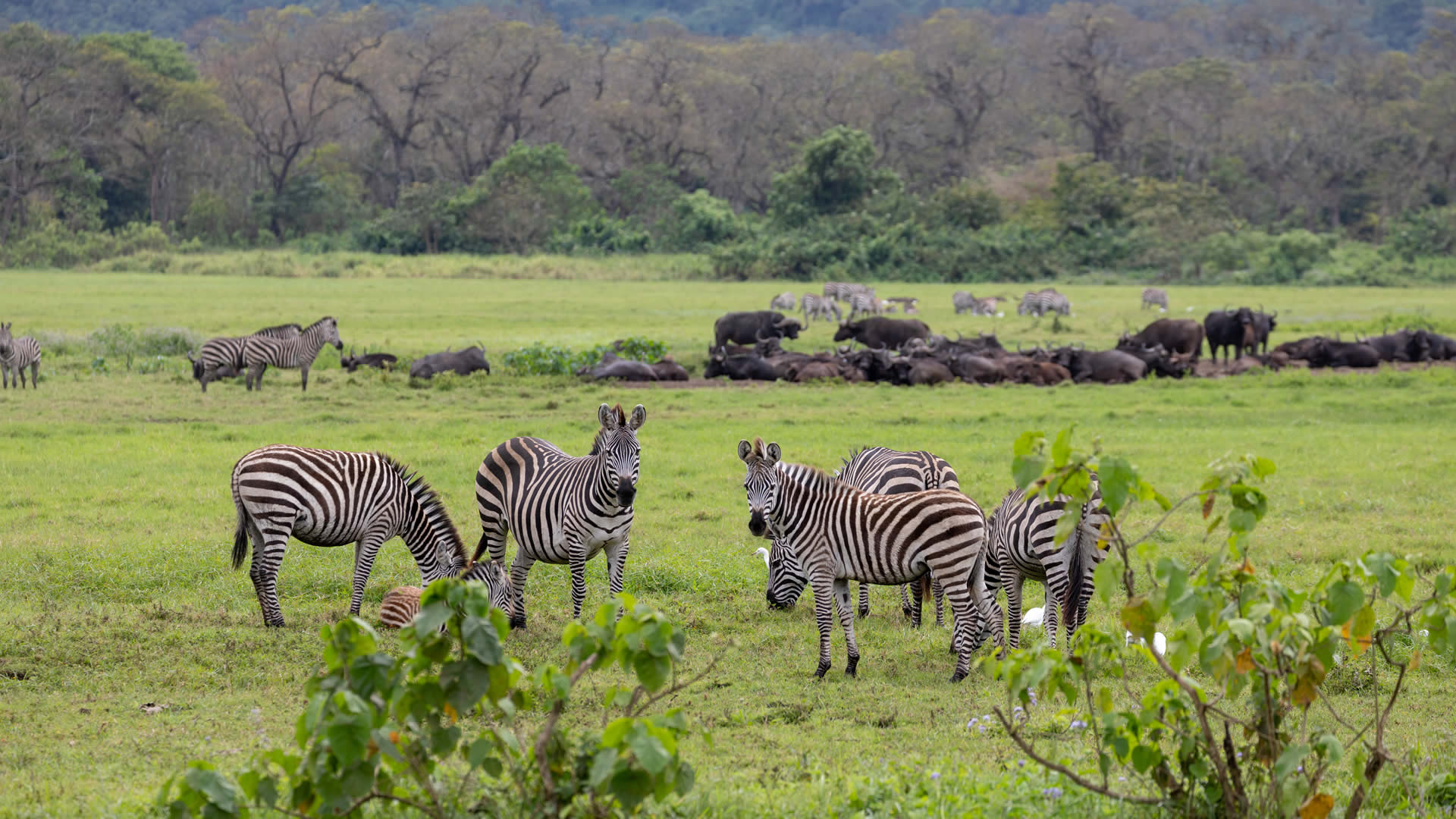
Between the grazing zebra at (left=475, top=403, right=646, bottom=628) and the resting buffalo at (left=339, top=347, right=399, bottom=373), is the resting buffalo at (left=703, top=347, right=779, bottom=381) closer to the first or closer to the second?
the resting buffalo at (left=339, top=347, right=399, bottom=373)

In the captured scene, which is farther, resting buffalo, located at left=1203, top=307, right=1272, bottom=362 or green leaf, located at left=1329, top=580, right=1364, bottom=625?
resting buffalo, located at left=1203, top=307, right=1272, bottom=362

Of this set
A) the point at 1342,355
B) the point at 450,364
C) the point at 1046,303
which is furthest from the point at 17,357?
the point at 1046,303

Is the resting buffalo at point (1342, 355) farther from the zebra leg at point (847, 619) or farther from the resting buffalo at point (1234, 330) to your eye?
the zebra leg at point (847, 619)

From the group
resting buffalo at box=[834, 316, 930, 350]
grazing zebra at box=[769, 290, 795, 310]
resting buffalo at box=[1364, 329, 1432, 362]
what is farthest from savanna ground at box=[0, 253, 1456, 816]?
grazing zebra at box=[769, 290, 795, 310]

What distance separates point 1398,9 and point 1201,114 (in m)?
74.6

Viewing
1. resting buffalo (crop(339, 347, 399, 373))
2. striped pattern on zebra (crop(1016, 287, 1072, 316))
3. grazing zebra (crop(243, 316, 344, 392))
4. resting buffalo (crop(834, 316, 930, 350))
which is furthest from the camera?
striped pattern on zebra (crop(1016, 287, 1072, 316))

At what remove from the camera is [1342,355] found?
26000mm

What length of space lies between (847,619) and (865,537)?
0.52 metres

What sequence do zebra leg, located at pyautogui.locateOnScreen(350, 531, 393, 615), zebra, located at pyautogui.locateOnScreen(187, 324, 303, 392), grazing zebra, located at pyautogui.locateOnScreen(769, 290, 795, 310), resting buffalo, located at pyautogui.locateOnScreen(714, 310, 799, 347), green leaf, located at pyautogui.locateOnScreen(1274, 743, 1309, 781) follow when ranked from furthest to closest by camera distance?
grazing zebra, located at pyautogui.locateOnScreen(769, 290, 795, 310)
resting buffalo, located at pyautogui.locateOnScreen(714, 310, 799, 347)
zebra, located at pyautogui.locateOnScreen(187, 324, 303, 392)
zebra leg, located at pyautogui.locateOnScreen(350, 531, 393, 615)
green leaf, located at pyautogui.locateOnScreen(1274, 743, 1309, 781)

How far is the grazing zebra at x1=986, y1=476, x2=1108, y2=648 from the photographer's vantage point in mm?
8305

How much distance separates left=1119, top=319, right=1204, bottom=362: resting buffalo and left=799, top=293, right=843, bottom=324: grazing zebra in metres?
12.0

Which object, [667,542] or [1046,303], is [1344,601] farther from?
[1046,303]

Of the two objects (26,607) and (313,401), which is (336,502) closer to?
(26,607)

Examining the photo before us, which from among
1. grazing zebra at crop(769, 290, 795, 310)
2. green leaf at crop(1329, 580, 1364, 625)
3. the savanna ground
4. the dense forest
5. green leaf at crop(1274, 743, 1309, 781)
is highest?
the dense forest
